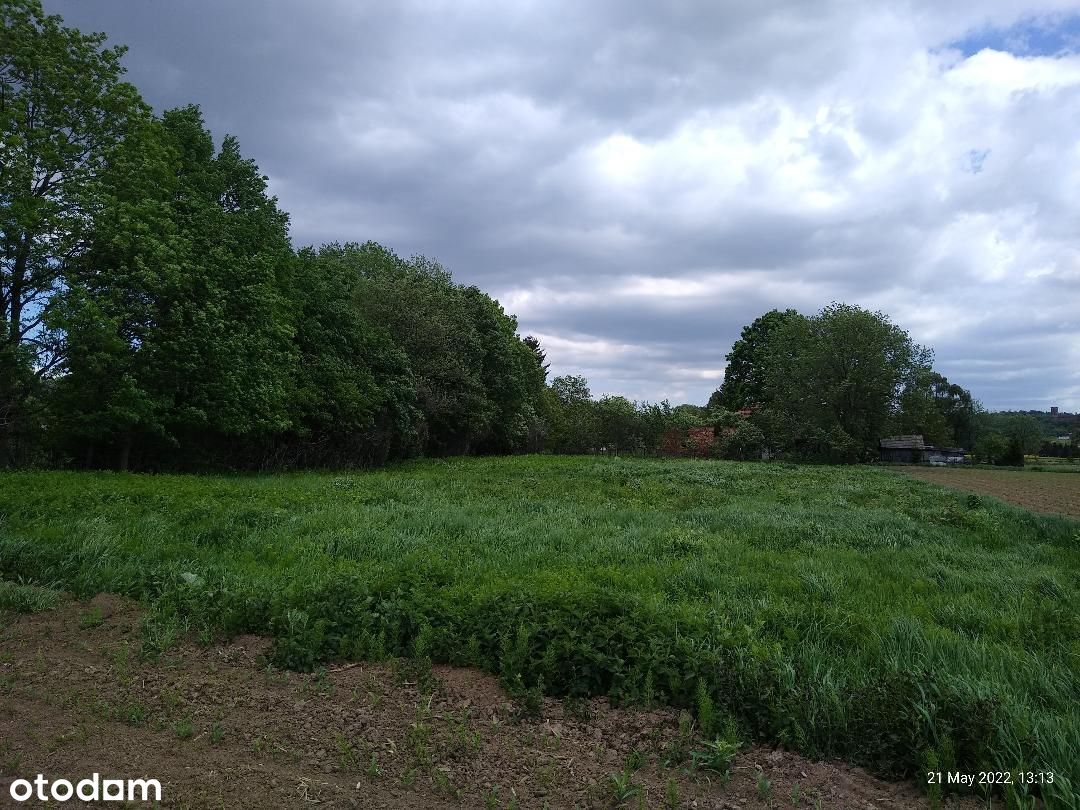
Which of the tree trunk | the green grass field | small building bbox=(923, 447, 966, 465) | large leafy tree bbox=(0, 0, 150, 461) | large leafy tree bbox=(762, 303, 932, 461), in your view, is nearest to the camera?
the green grass field

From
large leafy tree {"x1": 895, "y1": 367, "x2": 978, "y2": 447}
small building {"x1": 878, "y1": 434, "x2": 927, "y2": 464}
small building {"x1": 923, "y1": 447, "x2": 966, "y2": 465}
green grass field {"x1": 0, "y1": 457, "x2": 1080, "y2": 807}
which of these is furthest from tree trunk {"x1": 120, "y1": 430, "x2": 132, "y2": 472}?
small building {"x1": 923, "y1": 447, "x2": 966, "y2": 465}

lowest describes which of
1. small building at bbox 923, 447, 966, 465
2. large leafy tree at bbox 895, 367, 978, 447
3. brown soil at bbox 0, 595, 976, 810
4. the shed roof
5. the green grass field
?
brown soil at bbox 0, 595, 976, 810

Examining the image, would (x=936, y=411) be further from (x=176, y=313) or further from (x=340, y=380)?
(x=176, y=313)

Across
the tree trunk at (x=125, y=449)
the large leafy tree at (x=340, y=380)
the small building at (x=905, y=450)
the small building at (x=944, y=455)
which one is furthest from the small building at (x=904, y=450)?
the tree trunk at (x=125, y=449)

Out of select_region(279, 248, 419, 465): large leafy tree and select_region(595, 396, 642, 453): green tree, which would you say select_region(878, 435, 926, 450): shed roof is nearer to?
select_region(595, 396, 642, 453): green tree

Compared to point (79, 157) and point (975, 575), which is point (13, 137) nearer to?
point (79, 157)

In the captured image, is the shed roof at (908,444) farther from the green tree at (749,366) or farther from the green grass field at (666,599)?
the green grass field at (666,599)

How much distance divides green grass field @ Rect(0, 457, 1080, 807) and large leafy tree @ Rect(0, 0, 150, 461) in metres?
4.09

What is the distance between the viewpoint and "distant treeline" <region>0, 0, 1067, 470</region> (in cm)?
1472

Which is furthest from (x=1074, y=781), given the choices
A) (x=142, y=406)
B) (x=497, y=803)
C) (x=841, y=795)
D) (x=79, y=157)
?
(x=79, y=157)

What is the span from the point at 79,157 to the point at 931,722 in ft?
66.0

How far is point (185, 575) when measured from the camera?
6.48 metres

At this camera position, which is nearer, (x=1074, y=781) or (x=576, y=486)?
(x=1074, y=781)

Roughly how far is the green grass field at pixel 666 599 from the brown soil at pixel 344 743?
0.26m
